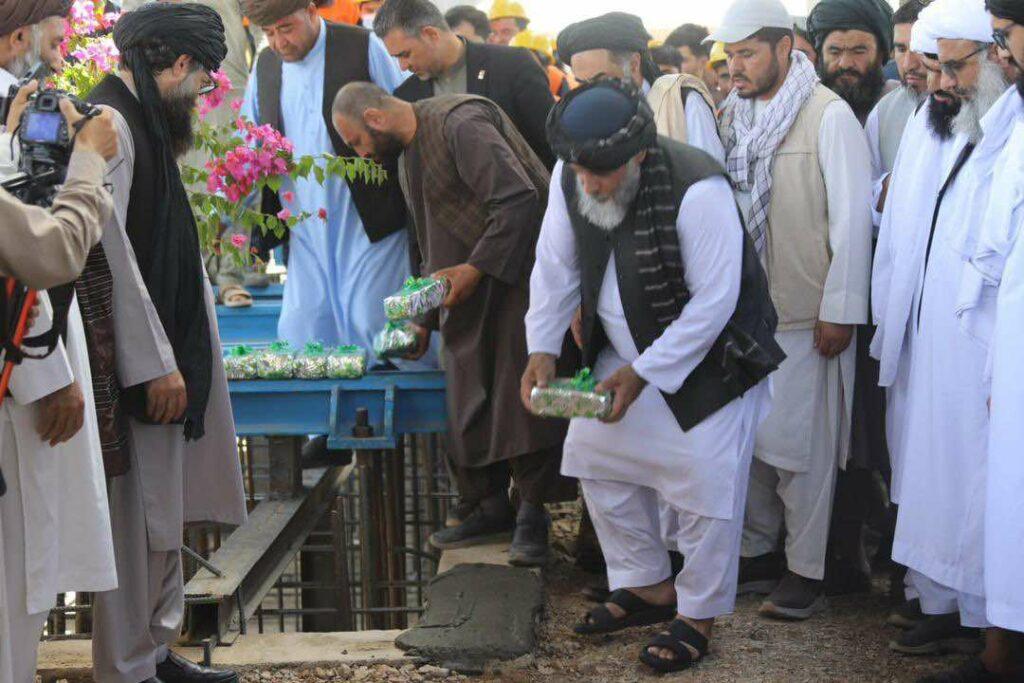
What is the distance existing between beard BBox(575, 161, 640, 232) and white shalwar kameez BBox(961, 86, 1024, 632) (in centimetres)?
102

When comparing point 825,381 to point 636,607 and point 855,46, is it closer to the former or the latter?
point 636,607

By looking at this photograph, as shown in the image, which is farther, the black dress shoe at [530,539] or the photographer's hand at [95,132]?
the black dress shoe at [530,539]

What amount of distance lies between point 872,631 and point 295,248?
3090 mm

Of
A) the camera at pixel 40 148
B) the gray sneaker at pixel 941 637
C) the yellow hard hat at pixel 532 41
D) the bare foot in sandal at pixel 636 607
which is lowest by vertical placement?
the gray sneaker at pixel 941 637

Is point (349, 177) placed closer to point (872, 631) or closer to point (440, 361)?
point (440, 361)

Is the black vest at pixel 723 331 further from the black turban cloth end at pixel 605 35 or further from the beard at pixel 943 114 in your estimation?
the black turban cloth end at pixel 605 35

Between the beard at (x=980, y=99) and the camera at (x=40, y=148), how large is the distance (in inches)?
104

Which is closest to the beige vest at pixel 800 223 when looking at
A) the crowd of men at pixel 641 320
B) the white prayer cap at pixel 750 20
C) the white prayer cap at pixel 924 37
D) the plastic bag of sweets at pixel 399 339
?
the crowd of men at pixel 641 320

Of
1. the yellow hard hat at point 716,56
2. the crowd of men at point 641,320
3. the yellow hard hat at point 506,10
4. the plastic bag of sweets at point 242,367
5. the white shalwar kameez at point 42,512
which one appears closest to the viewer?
the white shalwar kameez at point 42,512

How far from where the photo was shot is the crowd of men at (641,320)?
11.8 ft

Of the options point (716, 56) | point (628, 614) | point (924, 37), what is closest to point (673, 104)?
point (924, 37)

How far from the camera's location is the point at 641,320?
4.23 metres

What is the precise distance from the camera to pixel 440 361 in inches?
233

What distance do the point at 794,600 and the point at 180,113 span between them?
2.67 metres
